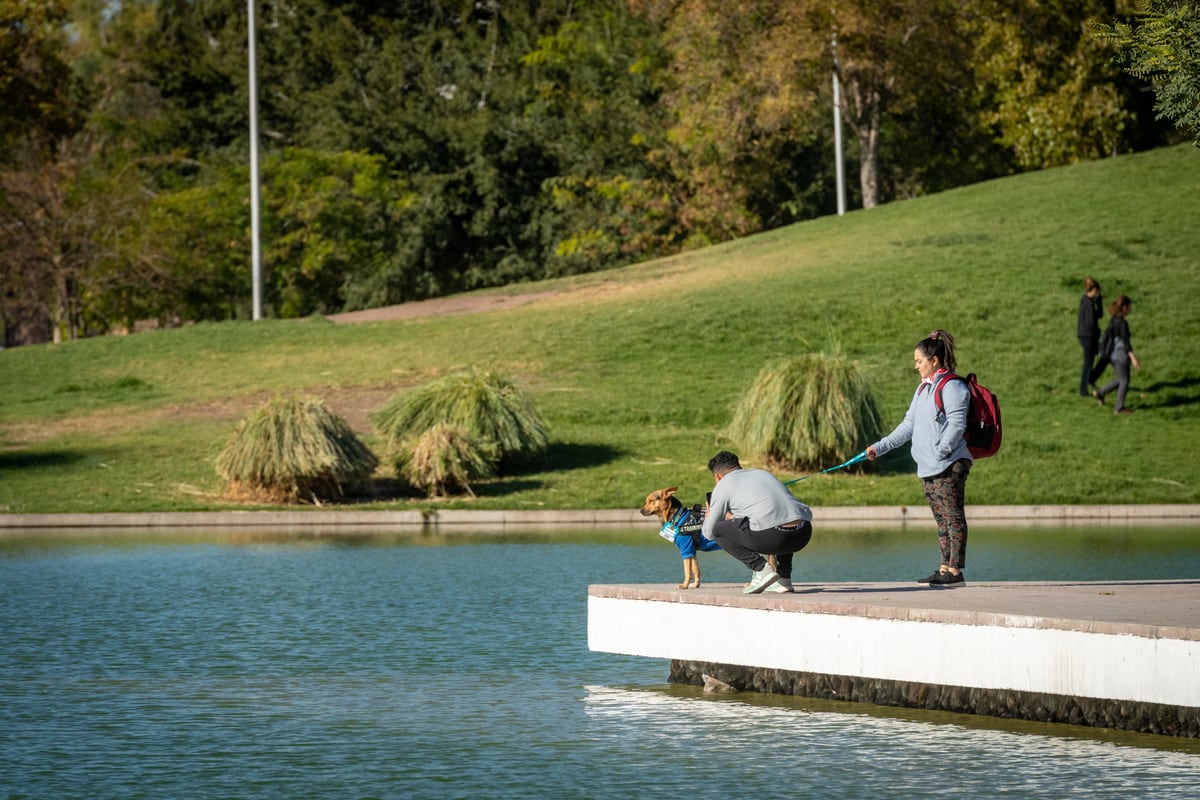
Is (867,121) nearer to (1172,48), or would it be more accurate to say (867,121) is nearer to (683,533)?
(1172,48)

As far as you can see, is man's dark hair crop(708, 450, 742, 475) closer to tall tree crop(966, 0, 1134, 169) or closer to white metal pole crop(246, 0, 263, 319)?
white metal pole crop(246, 0, 263, 319)

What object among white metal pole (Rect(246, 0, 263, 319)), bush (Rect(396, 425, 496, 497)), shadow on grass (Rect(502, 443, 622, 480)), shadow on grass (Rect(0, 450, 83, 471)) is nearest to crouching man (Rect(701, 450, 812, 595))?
bush (Rect(396, 425, 496, 497))

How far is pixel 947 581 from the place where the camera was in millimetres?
11617

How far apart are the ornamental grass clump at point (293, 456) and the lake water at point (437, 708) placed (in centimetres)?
540

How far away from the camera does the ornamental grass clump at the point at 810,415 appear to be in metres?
23.7

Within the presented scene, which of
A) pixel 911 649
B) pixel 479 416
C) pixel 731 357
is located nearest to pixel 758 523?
pixel 911 649

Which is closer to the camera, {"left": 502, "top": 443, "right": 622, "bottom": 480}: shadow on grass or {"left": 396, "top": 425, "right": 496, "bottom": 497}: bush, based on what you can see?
{"left": 396, "top": 425, "right": 496, "bottom": 497}: bush

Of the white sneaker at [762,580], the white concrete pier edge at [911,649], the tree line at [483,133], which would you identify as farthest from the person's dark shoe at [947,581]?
the tree line at [483,133]

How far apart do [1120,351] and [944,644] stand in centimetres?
1870

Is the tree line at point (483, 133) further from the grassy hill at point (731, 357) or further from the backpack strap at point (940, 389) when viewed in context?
the backpack strap at point (940, 389)

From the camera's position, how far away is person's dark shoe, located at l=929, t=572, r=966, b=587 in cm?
1160

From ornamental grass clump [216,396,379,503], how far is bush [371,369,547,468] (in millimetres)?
1654

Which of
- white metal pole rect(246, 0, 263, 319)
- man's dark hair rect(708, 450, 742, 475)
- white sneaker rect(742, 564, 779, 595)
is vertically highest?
white metal pole rect(246, 0, 263, 319)

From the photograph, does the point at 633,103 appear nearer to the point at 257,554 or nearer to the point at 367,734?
the point at 257,554
